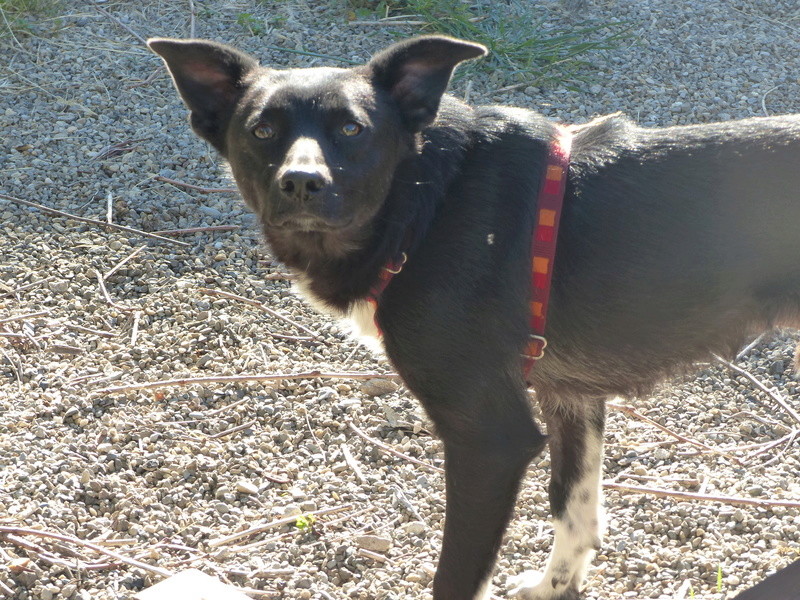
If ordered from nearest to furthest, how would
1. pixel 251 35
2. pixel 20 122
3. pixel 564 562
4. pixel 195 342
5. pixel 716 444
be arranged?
1. pixel 564 562
2. pixel 716 444
3. pixel 195 342
4. pixel 20 122
5. pixel 251 35

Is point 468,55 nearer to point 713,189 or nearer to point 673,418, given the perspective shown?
point 713,189

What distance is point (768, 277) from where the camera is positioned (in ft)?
8.97

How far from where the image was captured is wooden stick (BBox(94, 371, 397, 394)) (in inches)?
151

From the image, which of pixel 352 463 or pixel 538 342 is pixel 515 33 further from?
pixel 538 342

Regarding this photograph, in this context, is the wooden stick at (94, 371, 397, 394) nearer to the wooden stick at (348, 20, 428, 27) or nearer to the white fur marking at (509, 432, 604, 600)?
the white fur marking at (509, 432, 604, 600)

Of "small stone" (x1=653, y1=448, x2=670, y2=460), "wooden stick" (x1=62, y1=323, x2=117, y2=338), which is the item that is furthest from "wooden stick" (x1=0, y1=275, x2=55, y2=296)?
"small stone" (x1=653, y1=448, x2=670, y2=460)

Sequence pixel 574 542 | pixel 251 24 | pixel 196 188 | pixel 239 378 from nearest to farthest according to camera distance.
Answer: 1. pixel 574 542
2. pixel 239 378
3. pixel 196 188
4. pixel 251 24

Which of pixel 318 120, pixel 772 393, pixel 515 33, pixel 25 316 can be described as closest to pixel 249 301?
pixel 25 316

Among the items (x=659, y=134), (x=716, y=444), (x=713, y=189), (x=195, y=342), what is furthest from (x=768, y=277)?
(x=195, y=342)

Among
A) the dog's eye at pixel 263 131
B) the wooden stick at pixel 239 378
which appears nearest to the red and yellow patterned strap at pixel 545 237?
the dog's eye at pixel 263 131

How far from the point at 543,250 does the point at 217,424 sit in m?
1.69

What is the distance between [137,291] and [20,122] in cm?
180

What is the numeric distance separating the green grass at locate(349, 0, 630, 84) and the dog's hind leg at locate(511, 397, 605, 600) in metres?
3.38

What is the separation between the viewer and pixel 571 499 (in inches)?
127
